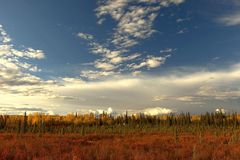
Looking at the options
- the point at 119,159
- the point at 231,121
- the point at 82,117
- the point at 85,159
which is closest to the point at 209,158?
the point at 119,159

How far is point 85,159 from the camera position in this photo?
1117 cm

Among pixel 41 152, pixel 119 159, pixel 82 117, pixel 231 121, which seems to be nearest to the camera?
pixel 119 159

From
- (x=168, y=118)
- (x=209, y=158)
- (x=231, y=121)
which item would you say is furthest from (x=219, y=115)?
(x=209, y=158)

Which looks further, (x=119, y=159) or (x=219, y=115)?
(x=219, y=115)

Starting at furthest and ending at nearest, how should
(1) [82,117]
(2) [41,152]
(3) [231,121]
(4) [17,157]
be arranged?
1. (1) [82,117]
2. (3) [231,121]
3. (2) [41,152]
4. (4) [17,157]

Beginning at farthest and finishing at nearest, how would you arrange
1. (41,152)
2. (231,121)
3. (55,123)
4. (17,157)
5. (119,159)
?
(55,123), (231,121), (41,152), (17,157), (119,159)

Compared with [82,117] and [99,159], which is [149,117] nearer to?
[82,117]

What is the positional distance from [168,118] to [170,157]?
14201 cm

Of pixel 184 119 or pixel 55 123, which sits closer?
pixel 184 119

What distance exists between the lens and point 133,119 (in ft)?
509

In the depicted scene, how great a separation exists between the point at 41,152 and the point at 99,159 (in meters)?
3.32

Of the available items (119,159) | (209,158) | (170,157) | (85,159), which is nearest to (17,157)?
(85,159)

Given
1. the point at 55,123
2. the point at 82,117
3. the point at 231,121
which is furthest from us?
the point at 82,117

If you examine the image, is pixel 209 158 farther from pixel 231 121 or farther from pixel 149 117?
pixel 149 117
